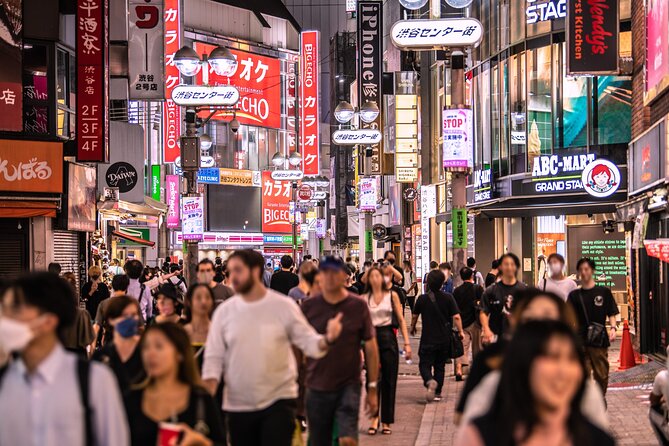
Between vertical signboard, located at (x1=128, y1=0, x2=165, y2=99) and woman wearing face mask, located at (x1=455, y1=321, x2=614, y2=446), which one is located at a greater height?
vertical signboard, located at (x1=128, y1=0, x2=165, y2=99)

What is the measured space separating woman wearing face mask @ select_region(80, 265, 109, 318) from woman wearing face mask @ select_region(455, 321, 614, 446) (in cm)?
1480

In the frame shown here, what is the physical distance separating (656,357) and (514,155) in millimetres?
15584

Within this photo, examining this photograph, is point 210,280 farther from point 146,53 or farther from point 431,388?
point 146,53

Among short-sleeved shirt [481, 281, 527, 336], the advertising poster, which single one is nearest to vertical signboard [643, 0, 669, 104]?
short-sleeved shirt [481, 281, 527, 336]

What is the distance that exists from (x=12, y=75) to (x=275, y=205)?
181ft

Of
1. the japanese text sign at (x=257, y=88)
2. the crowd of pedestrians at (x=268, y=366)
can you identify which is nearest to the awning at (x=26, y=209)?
the crowd of pedestrians at (x=268, y=366)

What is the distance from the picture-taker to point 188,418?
5844 millimetres

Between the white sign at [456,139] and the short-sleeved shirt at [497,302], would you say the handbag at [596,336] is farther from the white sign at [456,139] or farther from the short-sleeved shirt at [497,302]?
the white sign at [456,139]

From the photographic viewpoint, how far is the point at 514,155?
36344 mm

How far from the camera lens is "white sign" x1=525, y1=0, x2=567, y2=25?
103ft

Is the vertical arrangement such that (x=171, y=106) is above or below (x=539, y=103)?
above

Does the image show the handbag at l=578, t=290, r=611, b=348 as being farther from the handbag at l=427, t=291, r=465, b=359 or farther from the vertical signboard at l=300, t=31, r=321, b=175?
the vertical signboard at l=300, t=31, r=321, b=175

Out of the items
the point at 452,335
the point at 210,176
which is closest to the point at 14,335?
the point at 452,335

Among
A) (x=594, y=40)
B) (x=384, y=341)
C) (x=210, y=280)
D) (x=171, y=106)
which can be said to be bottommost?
(x=384, y=341)
